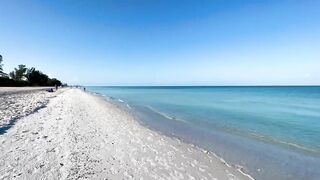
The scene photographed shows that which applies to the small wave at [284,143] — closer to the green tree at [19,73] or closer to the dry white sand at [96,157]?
the dry white sand at [96,157]

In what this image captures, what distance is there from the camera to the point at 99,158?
806cm

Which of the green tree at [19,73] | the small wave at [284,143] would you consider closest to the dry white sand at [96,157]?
the small wave at [284,143]

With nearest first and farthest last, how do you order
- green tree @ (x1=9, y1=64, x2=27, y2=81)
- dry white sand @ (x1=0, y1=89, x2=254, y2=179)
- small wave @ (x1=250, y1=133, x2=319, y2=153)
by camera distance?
1. dry white sand @ (x1=0, y1=89, x2=254, y2=179)
2. small wave @ (x1=250, y1=133, x2=319, y2=153)
3. green tree @ (x1=9, y1=64, x2=27, y2=81)

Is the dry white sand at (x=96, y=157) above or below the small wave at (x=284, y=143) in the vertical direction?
above

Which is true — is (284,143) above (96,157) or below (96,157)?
below

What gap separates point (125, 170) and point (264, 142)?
9202mm

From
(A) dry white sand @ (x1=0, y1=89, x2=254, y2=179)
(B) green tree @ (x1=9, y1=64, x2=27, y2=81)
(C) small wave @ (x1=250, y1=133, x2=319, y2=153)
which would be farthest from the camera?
(B) green tree @ (x1=9, y1=64, x2=27, y2=81)

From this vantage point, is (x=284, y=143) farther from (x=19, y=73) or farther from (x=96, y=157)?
(x=19, y=73)

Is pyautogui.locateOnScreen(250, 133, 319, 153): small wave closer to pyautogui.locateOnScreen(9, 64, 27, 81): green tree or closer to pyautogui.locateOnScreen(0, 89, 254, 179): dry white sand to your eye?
pyautogui.locateOnScreen(0, 89, 254, 179): dry white sand

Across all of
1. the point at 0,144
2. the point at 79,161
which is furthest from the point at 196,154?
the point at 0,144

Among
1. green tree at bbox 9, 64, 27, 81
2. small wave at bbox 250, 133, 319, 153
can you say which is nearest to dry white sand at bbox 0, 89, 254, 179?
small wave at bbox 250, 133, 319, 153

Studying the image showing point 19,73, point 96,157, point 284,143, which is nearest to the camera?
point 96,157

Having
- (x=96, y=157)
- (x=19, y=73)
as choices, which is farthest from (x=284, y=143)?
(x=19, y=73)

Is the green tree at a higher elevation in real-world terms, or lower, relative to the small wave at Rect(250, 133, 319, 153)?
higher
